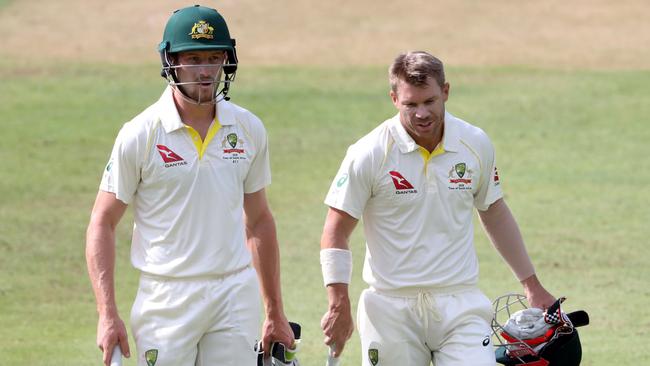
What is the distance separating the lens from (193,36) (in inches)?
237

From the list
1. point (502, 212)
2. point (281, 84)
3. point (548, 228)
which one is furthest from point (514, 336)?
point (281, 84)

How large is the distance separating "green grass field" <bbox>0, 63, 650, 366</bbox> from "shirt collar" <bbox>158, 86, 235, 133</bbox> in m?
3.55

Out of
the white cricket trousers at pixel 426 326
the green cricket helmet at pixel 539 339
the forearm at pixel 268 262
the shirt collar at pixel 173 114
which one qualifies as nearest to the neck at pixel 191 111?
the shirt collar at pixel 173 114

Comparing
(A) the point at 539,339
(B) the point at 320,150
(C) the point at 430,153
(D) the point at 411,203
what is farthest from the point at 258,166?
(B) the point at 320,150

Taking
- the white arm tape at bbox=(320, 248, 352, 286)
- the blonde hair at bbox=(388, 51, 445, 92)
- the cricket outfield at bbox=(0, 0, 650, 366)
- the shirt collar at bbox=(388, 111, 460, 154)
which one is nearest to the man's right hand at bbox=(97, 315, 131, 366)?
the white arm tape at bbox=(320, 248, 352, 286)

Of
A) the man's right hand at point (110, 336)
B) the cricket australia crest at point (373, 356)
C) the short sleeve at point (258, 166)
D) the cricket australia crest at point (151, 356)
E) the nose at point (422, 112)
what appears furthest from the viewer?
the cricket australia crest at point (373, 356)

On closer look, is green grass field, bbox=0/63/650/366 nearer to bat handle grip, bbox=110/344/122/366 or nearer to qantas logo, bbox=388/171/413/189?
qantas logo, bbox=388/171/413/189

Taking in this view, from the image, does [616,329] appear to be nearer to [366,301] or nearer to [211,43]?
[366,301]

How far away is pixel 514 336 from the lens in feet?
22.2

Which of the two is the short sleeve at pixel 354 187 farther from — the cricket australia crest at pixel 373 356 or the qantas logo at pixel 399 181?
the cricket australia crest at pixel 373 356

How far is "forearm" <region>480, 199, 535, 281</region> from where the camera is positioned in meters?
6.70

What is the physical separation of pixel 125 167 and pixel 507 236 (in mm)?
1920

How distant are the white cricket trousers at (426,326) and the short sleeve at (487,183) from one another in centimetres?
42

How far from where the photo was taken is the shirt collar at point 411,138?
6.41m
